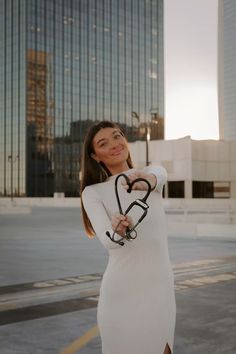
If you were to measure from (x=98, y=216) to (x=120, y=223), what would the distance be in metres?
0.28

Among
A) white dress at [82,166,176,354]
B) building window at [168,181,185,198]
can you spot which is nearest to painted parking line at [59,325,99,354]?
white dress at [82,166,176,354]

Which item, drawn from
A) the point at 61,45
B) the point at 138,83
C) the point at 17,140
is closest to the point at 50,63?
the point at 61,45

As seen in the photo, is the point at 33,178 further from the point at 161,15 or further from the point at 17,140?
the point at 161,15

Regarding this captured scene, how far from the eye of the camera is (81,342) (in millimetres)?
6777

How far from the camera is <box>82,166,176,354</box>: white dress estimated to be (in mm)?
2748

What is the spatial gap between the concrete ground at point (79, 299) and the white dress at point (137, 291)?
3.73 meters

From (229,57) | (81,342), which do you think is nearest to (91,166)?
(81,342)

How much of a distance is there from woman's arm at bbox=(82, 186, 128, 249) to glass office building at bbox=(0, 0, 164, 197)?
126 meters

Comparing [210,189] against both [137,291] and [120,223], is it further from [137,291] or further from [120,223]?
[120,223]

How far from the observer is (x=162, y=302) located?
278 cm

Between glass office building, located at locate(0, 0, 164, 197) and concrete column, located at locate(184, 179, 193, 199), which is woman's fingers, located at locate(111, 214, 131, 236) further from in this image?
glass office building, located at locate(0, 0, 164, 197)

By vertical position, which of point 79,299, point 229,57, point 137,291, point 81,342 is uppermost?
point 229,57

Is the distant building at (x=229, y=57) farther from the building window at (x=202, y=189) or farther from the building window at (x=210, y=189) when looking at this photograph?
the building window at (x=202, y=189)

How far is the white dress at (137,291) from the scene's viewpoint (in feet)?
9.02
